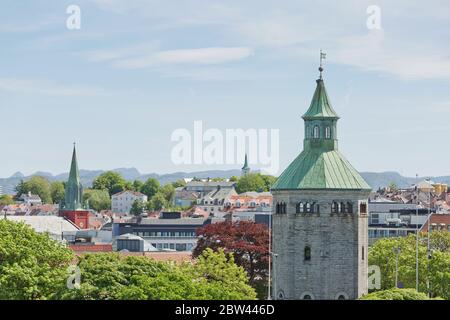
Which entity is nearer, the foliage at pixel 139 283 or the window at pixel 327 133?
the foliage at pixel 139 283

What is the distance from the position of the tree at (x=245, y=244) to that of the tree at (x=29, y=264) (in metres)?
20.6

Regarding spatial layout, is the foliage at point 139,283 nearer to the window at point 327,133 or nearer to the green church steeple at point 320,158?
the green church steeple at point 320,158

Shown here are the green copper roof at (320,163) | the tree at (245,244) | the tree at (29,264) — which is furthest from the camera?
the tree at (245,244)

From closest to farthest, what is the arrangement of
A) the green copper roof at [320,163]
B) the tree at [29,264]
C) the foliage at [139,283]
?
the foliage at [139,283], the tree at [29,264], the green copper roof at [320,163]

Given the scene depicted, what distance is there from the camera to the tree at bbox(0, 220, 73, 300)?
71.4 meters

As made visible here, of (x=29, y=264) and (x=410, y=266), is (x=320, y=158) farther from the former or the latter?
(x=410, y=266)

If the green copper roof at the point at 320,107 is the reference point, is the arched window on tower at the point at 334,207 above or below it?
below

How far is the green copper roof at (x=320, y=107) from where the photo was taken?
271 feet

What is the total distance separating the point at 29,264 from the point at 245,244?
31944 millimetres

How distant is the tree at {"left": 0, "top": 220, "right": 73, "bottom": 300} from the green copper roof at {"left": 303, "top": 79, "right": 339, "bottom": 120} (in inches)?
646

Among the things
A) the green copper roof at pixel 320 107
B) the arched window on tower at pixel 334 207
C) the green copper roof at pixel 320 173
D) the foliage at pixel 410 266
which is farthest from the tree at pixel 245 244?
the green copper roof at pixel 320 107

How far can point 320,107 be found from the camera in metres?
82.6
